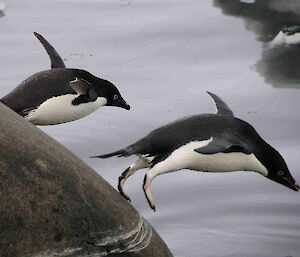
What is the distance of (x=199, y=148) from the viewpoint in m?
3.88

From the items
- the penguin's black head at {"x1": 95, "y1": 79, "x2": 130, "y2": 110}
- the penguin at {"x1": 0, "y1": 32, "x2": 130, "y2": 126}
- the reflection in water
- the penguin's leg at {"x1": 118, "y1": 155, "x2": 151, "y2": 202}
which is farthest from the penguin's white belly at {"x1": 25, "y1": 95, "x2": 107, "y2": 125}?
the reflection in water

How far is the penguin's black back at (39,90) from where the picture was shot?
4.26 metres

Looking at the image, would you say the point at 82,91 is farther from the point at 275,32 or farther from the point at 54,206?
A: the point at 275,32

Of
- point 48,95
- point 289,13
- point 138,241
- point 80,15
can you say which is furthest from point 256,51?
point 138,241

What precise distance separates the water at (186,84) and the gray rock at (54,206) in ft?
3.23

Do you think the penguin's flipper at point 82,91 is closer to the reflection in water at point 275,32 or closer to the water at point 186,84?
the water at point 186,84

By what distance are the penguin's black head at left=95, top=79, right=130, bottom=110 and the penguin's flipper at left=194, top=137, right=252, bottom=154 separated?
0.90 m

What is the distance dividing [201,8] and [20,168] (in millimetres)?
6287

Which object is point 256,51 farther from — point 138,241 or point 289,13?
point 138,241

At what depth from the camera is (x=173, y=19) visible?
9039 mm

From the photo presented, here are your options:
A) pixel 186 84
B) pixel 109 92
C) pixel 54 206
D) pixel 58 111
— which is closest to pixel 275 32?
pixel 186 84

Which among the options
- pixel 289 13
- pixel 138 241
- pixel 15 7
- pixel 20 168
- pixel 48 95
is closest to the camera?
pixel 20 168

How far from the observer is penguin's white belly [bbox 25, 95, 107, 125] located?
427 cm

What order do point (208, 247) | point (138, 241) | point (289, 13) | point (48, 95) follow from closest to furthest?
point (138, 241) < point (48, 95) < point (208, 247) < point (289, 13)
